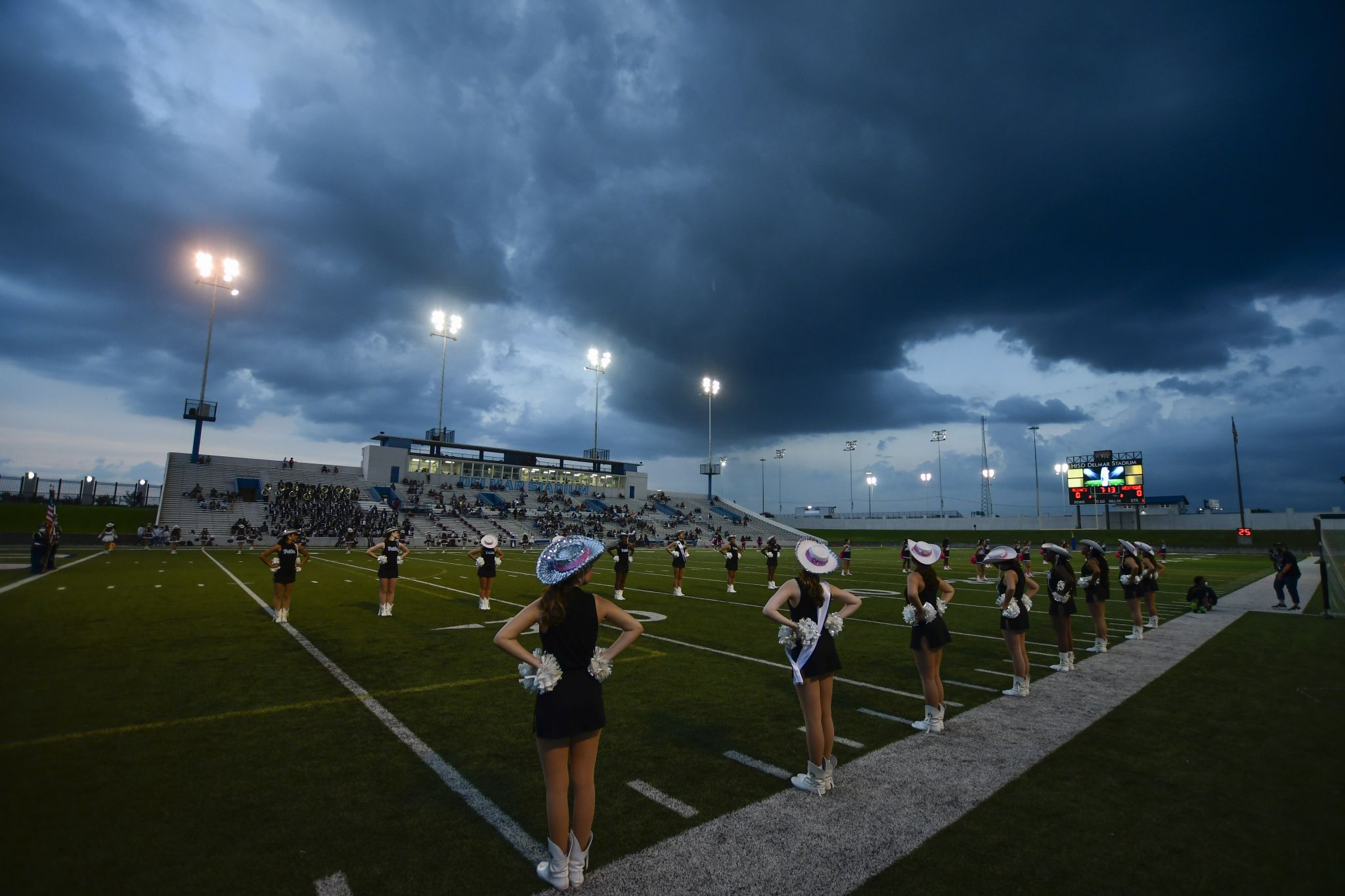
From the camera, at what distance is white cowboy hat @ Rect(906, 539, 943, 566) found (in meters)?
6.83

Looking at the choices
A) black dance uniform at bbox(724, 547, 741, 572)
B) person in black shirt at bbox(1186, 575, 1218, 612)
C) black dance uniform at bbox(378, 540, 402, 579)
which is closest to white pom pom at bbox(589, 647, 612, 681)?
black dance uniform at bbox(378, 540, 402, 579)

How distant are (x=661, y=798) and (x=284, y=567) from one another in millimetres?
11182

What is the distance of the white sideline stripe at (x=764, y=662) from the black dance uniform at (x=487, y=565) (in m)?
4.77

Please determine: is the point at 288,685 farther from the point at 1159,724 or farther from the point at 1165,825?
the point at 1159,724

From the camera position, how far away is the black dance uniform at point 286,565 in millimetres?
12672

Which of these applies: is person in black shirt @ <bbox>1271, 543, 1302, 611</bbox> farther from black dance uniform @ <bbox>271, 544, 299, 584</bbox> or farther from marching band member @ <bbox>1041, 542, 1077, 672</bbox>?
black dance uniform @ <bbox>271, 544, 299, 584</bbox>

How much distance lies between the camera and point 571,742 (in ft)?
12.2

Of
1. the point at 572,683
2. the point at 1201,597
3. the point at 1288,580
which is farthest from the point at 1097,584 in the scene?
the point at 1288,580

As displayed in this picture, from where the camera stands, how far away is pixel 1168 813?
4750mm

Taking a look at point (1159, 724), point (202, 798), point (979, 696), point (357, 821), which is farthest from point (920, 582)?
point (202, 798)

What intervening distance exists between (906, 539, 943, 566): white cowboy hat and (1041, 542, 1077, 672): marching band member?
10.0 ft

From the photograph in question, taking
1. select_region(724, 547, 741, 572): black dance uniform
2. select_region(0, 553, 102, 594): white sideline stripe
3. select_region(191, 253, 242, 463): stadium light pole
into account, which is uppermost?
select_region(191, 253, 242, 463): stadium light pole

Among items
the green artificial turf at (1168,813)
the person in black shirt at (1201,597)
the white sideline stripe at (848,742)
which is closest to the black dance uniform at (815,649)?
the green artificial turf at (1168,813)

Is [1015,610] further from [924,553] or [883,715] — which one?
[883,715]
